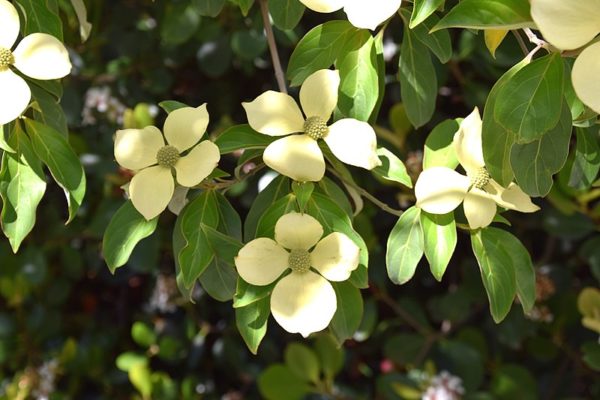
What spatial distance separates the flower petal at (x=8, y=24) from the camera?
69 cm

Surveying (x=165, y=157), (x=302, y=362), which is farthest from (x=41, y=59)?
(x=302, y=362)

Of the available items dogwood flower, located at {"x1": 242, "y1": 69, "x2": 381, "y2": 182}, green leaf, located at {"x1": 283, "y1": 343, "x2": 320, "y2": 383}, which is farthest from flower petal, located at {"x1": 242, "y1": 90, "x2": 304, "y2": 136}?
green leaf, located at {"x1": 283, "y1": 343, "x2": 320, "y2": 383}

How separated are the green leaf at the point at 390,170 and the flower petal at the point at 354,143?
3cm

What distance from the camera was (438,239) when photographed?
2.26ft

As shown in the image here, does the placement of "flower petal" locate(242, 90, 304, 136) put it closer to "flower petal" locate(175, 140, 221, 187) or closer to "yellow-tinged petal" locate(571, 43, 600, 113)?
"flower petal" locate(175, 140, 221, 187)

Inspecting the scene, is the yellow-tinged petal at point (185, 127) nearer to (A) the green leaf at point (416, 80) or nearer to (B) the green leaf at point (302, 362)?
(A) the green leaf at point (416, 80)

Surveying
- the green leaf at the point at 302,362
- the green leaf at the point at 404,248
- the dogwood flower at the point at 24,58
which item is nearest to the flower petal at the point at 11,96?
the dogwood flower at the point at 24,58

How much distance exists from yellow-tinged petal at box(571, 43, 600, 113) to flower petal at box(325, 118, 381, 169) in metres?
0.17

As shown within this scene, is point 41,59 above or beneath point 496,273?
above

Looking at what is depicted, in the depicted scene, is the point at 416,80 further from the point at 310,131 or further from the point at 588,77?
the point at 588,77

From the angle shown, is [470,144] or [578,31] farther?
[470,144]

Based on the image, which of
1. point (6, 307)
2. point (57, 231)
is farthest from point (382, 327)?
point (6, 307)

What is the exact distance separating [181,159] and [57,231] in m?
0.88

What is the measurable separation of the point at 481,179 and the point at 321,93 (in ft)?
0.48
